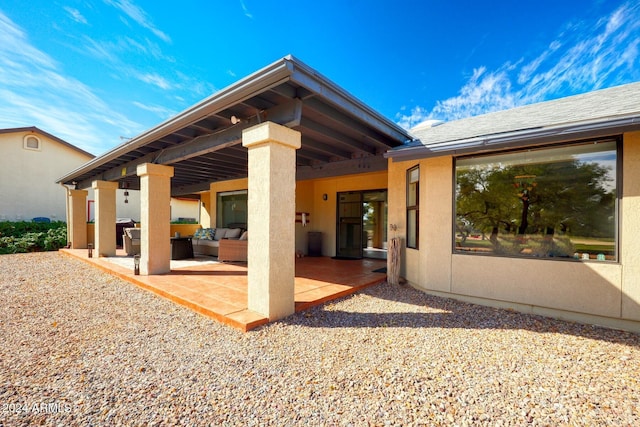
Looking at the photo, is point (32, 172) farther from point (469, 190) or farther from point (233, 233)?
point (469, 190)

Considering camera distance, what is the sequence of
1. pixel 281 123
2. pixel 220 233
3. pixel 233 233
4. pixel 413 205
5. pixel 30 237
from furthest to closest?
pixel 30 237
pixel 220 233
pixel 233 233
pixel 413 205
pixel 281 123

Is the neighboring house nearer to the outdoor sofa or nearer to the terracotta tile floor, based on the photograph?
the outdoor sofa

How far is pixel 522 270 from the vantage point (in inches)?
168

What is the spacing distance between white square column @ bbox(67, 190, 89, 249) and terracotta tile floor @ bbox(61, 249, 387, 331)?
4.60 meters

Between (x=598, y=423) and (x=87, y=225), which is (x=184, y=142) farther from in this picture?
(x=87, y=225)

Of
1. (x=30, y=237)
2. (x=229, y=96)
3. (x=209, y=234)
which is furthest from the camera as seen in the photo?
(x=30, y=237)

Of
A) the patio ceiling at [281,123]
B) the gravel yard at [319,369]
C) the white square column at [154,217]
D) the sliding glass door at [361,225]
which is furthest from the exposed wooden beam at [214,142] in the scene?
the sliding glass door at [361,225]

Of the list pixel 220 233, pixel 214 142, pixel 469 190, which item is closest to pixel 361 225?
pixel 469 190

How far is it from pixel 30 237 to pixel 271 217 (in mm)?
15101

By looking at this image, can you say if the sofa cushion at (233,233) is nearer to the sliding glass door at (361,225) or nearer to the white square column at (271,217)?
the sliding glass door at (361,225)

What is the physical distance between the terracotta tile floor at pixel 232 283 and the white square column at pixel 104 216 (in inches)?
32.6

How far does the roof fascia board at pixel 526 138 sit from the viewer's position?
3322mm

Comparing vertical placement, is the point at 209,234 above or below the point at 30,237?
above

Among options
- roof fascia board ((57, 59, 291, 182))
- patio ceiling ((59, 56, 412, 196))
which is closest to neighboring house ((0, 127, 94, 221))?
patio ceiling ((59, 56, 412, 196))
